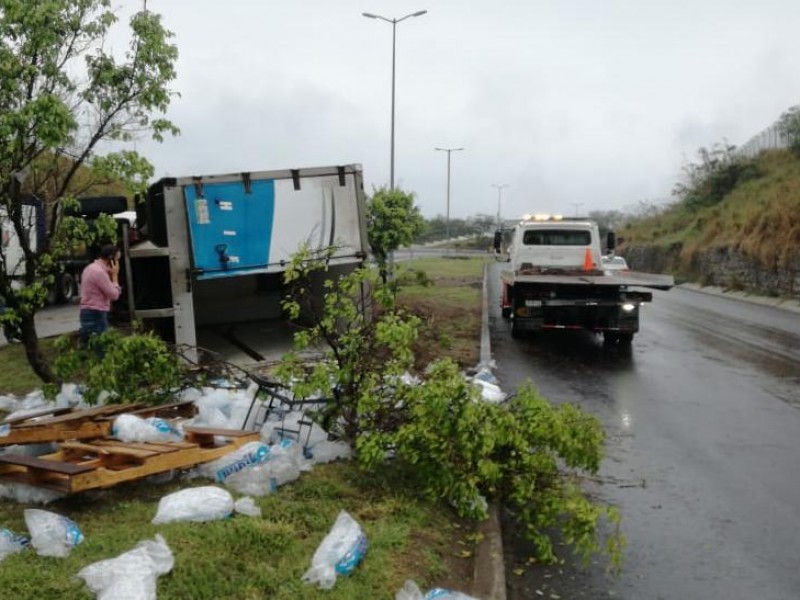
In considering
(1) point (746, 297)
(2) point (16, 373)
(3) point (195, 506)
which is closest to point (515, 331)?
(2) point (16, 373)

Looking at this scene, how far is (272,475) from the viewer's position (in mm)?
5266

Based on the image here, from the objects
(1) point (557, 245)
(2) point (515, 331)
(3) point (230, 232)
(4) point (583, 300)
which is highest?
(3) point (230, 232)

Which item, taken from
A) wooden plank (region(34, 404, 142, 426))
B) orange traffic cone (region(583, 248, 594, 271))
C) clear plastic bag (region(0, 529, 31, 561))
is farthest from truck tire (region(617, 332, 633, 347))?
clear plastic bag (region(0, 529, 31, 561))

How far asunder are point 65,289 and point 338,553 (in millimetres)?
21851

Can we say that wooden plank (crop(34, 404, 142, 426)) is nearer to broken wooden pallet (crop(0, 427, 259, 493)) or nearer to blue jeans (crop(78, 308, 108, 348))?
broken wooden pallet (crop(0, 427, 259, 493))

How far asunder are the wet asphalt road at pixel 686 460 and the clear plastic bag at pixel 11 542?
2816 millimetres

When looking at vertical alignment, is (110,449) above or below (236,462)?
above

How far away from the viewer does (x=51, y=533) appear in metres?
4.14

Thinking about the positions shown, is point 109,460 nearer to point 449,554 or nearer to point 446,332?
point 449,554

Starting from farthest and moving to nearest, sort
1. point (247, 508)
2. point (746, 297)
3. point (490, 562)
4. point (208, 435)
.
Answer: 1. point (746, 297)
2. point (208, 435)
3. point (247, 508)
4. point (490, 562)

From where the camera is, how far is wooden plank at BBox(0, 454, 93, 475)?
457 cm

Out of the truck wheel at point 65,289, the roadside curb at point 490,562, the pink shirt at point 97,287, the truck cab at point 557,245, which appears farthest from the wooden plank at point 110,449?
the truck wheel at point 65,289

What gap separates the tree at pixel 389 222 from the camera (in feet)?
65.6

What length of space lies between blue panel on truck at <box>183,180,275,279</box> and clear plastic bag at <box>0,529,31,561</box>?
17.3ft
